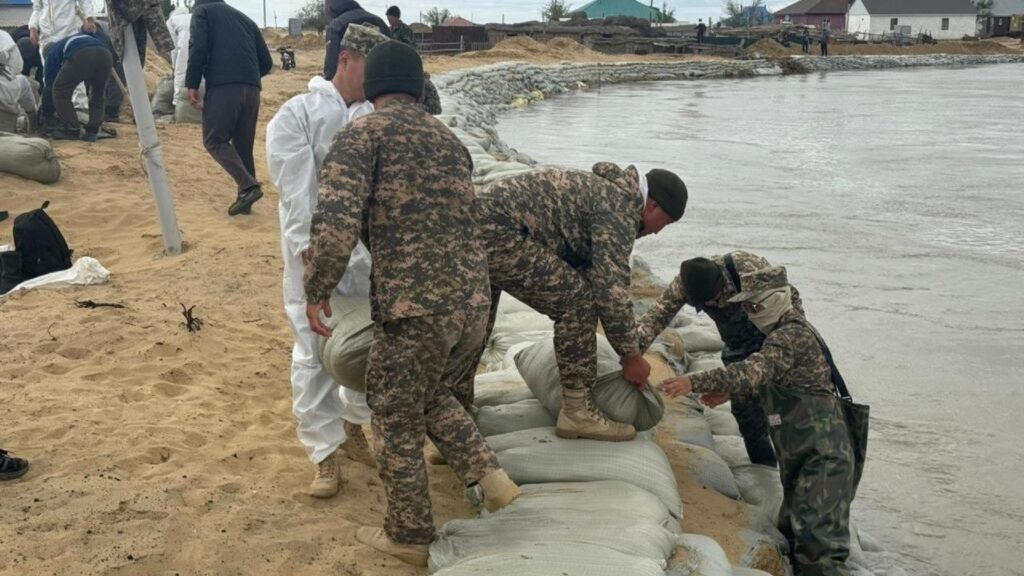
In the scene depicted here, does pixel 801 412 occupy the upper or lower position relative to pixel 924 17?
lower

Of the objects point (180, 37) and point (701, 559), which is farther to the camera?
point (180, 37)

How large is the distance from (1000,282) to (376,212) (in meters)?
6.44

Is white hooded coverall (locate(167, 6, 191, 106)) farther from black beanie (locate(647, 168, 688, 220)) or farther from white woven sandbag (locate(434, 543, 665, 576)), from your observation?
white woven sandbag (locate(434, 543, 665, 576))

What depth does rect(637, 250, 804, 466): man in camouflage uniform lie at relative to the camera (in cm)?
353

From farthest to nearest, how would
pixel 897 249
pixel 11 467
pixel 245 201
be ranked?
pixel 897 249, pixel 245 201, pixel 11 467

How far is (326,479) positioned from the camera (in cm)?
308

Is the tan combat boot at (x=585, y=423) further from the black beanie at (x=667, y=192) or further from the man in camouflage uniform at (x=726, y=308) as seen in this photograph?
the black beanie at (x=667, y=192)

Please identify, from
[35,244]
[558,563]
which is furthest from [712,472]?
[35,244]

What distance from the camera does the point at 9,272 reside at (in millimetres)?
5016

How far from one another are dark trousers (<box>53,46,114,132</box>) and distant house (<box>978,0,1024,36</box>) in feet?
206

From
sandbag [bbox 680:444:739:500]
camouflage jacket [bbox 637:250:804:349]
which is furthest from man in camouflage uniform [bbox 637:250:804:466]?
sandbag [bbox 680:444:739:500]

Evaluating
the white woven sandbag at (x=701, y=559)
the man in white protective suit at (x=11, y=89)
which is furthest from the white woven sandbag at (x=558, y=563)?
the man in white protective suit at (x=11, y=89)

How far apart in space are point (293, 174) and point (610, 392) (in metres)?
1.23

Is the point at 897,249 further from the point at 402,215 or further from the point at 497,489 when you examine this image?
the point at 402,215
